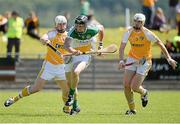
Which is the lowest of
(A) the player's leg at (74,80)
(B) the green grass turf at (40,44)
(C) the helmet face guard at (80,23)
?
(B) the green grass turf at (40,44)

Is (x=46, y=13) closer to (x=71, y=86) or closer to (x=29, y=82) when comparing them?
(x=29, y=82)

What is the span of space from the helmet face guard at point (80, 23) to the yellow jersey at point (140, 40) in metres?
0.95

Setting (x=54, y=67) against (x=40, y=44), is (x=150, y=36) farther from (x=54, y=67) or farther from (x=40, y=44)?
(x=40, y=44)

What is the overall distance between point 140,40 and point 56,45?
1.89 meters

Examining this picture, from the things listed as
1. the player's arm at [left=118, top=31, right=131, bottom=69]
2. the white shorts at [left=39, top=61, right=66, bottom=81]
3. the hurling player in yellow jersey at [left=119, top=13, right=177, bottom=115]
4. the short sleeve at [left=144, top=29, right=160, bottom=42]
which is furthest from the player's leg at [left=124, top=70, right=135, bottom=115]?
the white shorts at [left=39, top=61, right=66, bottom=81]

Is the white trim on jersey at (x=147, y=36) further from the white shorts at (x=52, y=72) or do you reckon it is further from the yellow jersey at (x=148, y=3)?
the yellow jersey at (x=148, y=3)

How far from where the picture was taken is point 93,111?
752 inches

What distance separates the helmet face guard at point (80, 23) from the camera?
17688 millimetres

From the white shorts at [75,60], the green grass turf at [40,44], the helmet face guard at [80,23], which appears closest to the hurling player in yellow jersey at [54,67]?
the white shorts at [75,60]

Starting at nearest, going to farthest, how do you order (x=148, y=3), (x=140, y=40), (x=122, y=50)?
1. (x=122, y=50)
2. (x=140, y=40)
3. (x=148, y=3)

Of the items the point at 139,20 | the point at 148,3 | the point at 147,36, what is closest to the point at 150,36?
the point at 147,36

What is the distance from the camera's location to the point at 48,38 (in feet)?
59.1

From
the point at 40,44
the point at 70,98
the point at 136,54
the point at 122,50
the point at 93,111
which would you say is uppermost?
the point at 122,50

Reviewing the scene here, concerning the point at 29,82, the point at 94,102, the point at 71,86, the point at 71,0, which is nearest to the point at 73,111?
the point at 71,86
